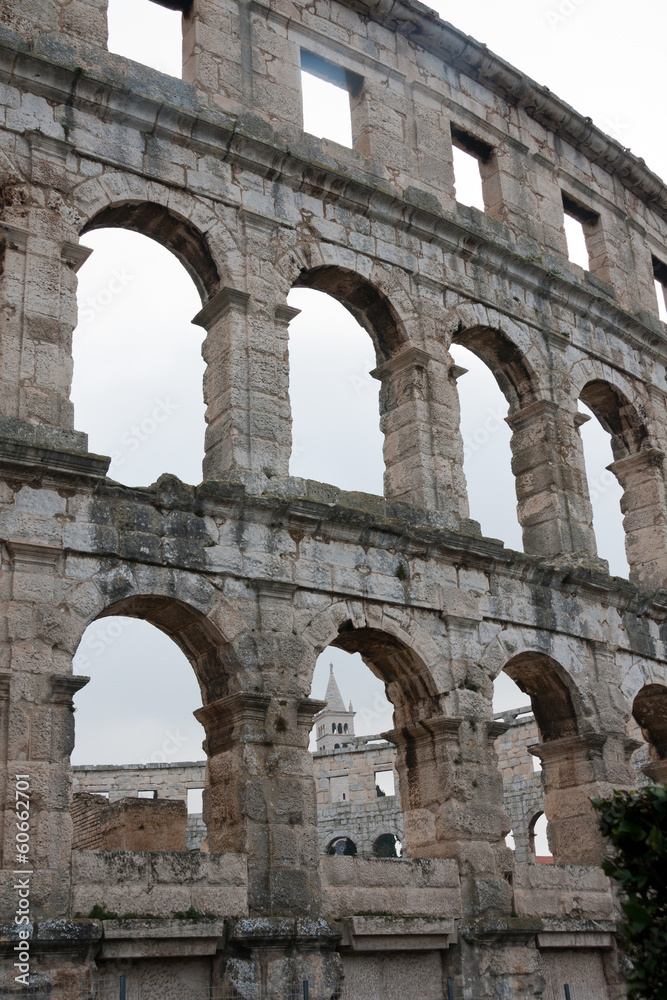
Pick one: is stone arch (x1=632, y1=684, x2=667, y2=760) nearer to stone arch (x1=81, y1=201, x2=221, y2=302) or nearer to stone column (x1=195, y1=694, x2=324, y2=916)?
stone column (x1=195, y1=694, x2=324, y2=916)

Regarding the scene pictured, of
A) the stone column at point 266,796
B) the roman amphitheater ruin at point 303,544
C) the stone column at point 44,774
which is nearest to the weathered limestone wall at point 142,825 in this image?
the roman amphitheater ruin at point 303,544

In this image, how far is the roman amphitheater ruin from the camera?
867cm

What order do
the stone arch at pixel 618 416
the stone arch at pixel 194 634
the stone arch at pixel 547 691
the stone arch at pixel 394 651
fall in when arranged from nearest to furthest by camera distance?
the stone arch at pixel 194 634, the stone arch at pixel 394 651, the stone arch at pixel 547 691, the stone arch at pixel 618 416

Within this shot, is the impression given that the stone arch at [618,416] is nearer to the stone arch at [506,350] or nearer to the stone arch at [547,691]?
the stone arch at [506,350]

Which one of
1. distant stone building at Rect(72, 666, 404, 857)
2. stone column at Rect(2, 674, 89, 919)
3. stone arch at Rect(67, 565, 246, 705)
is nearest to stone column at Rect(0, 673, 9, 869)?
stone column at Rect(2, 674, 89, 919)

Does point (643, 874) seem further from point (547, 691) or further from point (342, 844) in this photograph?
point (342, 844)

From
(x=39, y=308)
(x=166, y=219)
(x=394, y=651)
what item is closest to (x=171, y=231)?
(x=166, y=219)

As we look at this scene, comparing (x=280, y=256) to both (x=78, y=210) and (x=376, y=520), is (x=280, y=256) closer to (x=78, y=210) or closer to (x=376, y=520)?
(x=78, y=210)

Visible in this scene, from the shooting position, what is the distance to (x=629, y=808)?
5.73 meters

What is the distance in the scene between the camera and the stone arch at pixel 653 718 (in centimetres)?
1384

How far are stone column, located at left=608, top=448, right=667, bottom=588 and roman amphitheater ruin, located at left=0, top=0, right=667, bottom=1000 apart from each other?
0.20 feet

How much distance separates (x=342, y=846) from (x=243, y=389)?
16631mm

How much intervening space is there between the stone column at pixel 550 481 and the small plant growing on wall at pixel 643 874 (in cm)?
710

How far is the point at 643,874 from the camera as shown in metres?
5.55
